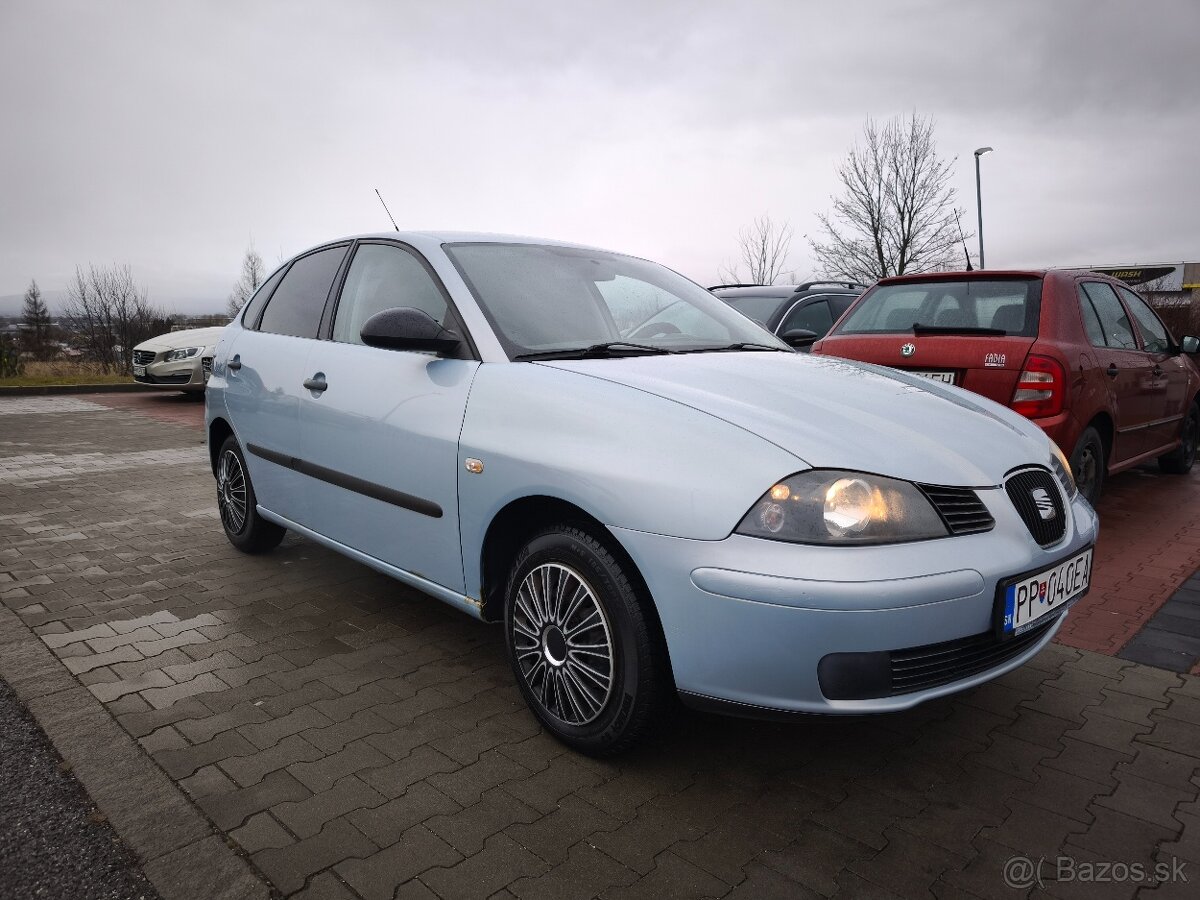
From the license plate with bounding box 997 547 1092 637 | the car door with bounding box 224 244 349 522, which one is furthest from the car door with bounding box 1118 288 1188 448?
the car door with bounding box 224 244 349 522

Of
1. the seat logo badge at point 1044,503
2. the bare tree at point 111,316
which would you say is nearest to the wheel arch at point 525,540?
the seat logo badge at point 1044,503

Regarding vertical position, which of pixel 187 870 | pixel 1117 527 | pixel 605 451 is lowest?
pixel 1117 527

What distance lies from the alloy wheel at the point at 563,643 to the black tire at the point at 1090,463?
364 centimetres

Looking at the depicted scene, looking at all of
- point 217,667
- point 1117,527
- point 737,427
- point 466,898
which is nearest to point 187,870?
point 466,898

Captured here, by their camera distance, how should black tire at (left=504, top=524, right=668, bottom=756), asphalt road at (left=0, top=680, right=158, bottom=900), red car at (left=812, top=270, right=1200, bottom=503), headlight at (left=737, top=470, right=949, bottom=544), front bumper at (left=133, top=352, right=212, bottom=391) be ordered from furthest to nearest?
front bumper at (left=133, top=352, right=212, bottom=391) < red car at (left=812, top=270, right=1200, bottom=503) < black tire at (left=504, top=524, right=668, bottom=756) < headlight at (left=737, top=470, right=949, bottom=544) < asphalt road at (left=0, top=680, right=158, bottom=900)

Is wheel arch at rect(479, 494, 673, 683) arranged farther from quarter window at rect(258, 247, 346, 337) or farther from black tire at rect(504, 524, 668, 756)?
quarter window at rect(258, 247, 346, 337)

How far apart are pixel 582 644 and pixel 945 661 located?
1.01 meters

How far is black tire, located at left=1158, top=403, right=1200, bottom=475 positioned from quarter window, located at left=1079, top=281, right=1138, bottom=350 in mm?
1930

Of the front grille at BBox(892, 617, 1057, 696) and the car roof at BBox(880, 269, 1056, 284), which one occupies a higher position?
the car roof at BBox(880, 269, 1056, 284)

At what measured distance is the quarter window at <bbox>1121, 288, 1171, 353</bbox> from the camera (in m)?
6.23

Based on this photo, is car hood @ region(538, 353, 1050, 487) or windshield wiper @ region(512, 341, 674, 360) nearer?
car hood @ region(538, 353, 1050, 487)

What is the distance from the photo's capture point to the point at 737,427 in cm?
237

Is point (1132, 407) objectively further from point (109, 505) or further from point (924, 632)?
point (109, 505)

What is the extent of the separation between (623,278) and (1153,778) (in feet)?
8.37
